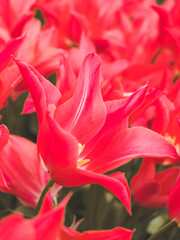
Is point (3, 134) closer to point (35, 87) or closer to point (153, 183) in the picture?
point (35, 87)

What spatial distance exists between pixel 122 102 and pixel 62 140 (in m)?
0.09

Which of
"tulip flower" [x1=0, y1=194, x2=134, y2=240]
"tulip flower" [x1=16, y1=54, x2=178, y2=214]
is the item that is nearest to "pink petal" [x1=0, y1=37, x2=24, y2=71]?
"tulip flower" [x1=16, y1=54, x2=178, y2=214]

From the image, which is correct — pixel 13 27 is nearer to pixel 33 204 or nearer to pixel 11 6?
pixel 11 6

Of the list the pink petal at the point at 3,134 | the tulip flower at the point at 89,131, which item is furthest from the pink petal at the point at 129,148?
A: the pink petal at the point at 3,134

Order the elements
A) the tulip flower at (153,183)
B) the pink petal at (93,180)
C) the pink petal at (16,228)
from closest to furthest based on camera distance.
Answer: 1. the pink petal at (16,228)
2. the pink petal at (93,180)
3. the tulip flower at (153,183)

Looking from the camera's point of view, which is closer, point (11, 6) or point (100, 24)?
point (11, 6)

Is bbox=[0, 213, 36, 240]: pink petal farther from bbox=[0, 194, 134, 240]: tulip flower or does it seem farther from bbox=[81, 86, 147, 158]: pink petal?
bbox=[81, 86, 147, 158]: pink petal

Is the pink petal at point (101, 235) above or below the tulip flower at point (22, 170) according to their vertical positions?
above

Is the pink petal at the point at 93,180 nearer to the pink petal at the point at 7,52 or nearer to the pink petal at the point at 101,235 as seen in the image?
the pink petal at the point at 101,235

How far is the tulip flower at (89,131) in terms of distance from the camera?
41 cm

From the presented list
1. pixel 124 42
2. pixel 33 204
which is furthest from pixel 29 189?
pixel 124 42

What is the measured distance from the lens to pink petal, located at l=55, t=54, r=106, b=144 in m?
0.45

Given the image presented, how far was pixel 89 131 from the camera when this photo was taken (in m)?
0.46

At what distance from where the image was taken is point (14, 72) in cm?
47
